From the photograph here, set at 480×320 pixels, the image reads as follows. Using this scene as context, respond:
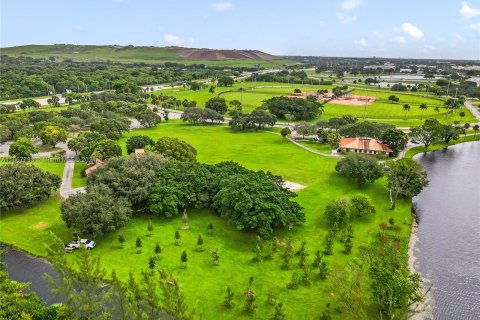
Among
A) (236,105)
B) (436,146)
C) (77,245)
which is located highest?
(236,105)

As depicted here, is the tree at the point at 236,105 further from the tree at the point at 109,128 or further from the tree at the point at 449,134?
the tree at the point at 449,134

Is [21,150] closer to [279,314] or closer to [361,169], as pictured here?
[279,314]

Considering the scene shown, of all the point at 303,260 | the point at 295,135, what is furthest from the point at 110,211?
the point at 295,135

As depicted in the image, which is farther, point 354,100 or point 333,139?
point 354,100

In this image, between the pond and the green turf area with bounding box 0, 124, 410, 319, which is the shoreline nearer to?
A: the pond

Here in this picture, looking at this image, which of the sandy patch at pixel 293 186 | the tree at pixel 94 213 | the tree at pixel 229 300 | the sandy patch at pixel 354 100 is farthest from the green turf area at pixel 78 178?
the sandy patch at pixel 354 100

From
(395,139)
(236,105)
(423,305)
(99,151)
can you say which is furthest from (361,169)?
(236,105)
